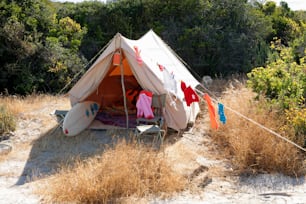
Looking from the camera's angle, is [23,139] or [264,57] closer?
[23,139]

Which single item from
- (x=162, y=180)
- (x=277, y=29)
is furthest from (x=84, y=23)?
(x=162, y=180)

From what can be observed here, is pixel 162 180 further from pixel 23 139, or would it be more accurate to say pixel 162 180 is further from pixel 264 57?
pixel 264 57

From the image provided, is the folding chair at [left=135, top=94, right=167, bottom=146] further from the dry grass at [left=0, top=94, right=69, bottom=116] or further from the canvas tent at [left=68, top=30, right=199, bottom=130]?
the dry grass at [left=0, top=94, right=69, bottom=116]

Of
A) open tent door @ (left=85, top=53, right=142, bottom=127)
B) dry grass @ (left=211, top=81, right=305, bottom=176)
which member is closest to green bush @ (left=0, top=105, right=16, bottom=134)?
open tent door @ (left=85, top=53, right=142, bottom=127)

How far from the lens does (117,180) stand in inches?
179

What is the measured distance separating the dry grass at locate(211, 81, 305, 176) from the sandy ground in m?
0.16

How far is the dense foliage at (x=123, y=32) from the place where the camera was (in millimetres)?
10695

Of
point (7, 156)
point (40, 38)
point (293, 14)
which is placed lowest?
point (7, 156)

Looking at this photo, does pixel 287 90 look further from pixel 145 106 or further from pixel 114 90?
pixel 114 90

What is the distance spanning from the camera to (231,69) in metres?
12.3

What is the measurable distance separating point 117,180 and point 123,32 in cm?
920

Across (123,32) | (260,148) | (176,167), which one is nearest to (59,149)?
(176,167)

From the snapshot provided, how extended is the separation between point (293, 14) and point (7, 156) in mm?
13136

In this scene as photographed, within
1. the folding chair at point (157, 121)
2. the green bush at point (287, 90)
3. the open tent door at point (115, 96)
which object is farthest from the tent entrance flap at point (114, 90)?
the green bush at point (287, 90)
